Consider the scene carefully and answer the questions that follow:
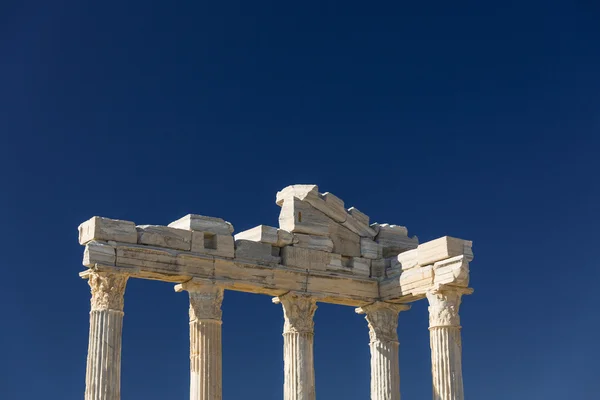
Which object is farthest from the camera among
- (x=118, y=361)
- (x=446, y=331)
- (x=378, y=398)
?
(x=378, y=398)

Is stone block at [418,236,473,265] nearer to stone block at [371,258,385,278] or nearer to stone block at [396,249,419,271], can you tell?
stone block at [396,249,419,271]

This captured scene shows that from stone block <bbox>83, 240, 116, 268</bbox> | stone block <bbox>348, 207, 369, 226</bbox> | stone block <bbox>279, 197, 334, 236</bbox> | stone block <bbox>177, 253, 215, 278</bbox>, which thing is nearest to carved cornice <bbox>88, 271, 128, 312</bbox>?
stone block <bbox>83, 240, 116, 268</bbox>

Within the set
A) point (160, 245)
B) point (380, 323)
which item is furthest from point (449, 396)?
point (160, 245)

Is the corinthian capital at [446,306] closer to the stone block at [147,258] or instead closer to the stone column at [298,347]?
the stone column at [298,347]

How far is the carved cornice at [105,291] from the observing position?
120 ft

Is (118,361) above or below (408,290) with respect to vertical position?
below

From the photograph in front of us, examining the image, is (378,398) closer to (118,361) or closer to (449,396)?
(449,396)

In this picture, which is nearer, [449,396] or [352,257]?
[449,396]

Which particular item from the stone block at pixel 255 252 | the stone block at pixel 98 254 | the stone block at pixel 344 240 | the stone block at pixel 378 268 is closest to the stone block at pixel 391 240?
the stone block at pixel 378 268

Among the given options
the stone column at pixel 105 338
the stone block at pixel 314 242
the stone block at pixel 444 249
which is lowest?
the stone column at pixel 105 338

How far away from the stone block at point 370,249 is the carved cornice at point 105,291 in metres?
9.16

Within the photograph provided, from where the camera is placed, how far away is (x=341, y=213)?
138 feet

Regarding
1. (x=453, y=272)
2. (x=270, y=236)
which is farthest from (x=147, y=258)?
(x=453, y=272)

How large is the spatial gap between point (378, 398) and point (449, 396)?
3.76m
